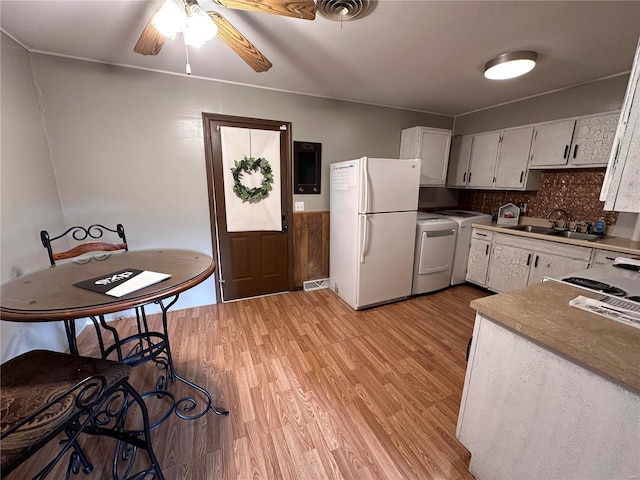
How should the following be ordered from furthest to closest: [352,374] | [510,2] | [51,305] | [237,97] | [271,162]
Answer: [271,162]
[237,97]
[352,374]
[510,2]
[51,305]

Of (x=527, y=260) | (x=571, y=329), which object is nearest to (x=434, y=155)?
(x=527, y=260)

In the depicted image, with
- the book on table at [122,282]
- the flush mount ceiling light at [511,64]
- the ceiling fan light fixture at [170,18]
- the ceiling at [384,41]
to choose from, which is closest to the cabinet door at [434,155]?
the ceiling at [384,41]

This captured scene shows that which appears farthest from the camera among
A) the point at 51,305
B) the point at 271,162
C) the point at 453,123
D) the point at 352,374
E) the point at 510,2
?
the point at 453,123

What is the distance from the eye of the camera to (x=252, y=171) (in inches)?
109

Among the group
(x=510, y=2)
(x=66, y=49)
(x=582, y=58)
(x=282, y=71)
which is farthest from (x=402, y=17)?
(x=66, y=49)

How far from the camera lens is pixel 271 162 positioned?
2850 millimetres

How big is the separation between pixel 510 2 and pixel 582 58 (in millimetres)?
1218

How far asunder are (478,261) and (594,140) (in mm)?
1592

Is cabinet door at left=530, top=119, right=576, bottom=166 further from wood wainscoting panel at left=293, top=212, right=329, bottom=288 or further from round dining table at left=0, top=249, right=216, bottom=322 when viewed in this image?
round dining table at left=0, top=249, right=216, bottom=322

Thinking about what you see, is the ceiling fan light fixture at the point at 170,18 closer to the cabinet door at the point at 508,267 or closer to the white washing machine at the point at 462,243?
the white washing machine at the point at 462,243

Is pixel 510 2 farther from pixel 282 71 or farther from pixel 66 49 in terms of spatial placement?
pixel 66 49

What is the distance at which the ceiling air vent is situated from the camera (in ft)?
4.51

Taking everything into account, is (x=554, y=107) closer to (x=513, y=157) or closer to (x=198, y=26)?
(x=513, y=157)

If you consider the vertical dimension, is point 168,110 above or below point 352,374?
above
